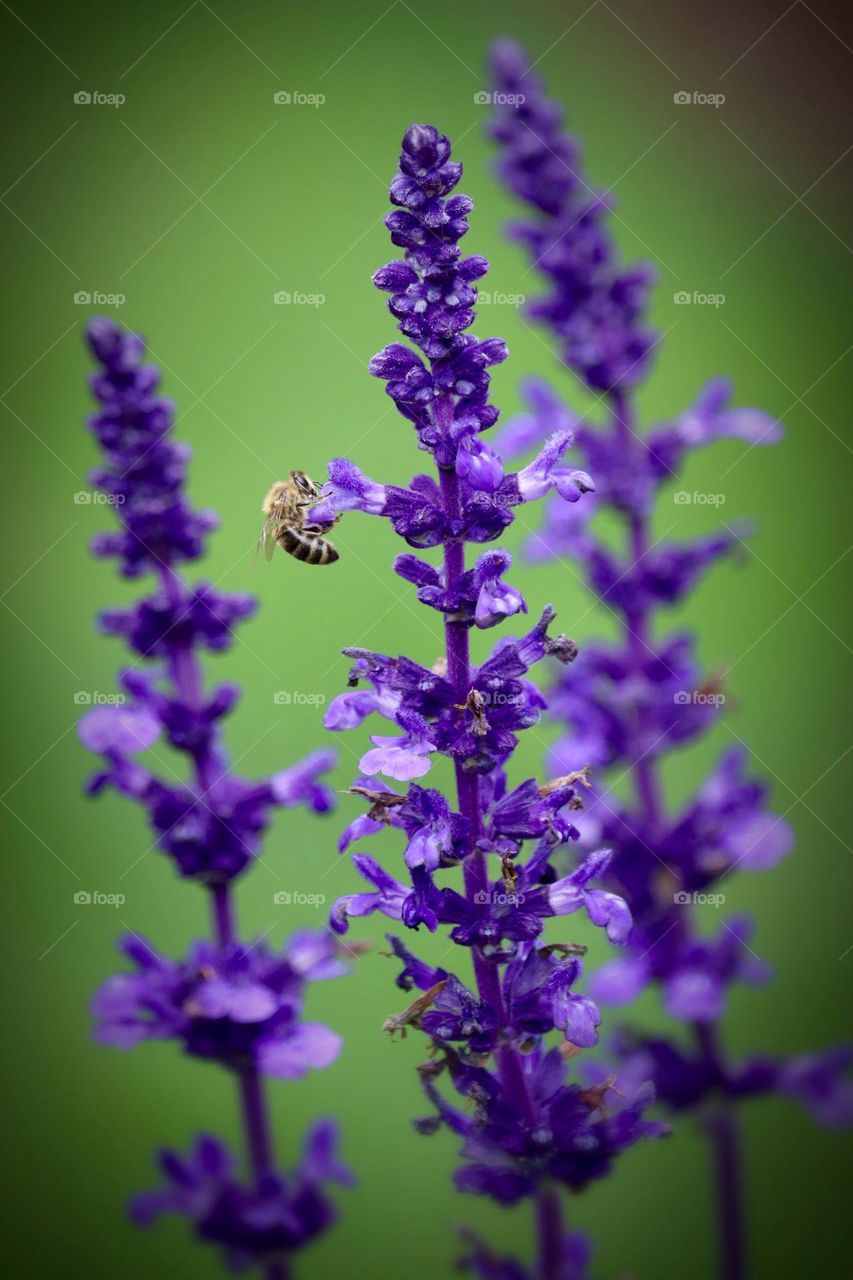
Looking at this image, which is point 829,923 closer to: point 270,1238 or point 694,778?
point 694,778

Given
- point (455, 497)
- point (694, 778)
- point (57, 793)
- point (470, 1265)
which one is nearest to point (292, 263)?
point (57, 793)

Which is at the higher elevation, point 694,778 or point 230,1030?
point 694,778

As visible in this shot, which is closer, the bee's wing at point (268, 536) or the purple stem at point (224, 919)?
the purple stem at point (224, 919)

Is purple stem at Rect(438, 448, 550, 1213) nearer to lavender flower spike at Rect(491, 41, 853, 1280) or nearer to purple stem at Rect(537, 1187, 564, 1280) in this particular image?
purple stem at Rect(537, 1187, 564, 1280)

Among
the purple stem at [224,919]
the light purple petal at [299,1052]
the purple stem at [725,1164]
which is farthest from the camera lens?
the purple stem at [725,1164]

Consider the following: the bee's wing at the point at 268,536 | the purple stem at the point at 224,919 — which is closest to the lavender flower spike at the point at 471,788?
the purple stem at the point at 224,919

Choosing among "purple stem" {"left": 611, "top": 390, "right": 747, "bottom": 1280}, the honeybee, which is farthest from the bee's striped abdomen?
"purple stem" {"left": 611, "top": 390, "right": 747, "bottom": 1280}

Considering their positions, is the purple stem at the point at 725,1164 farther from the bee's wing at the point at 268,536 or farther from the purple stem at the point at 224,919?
the bee's wing at the point at 268,536
